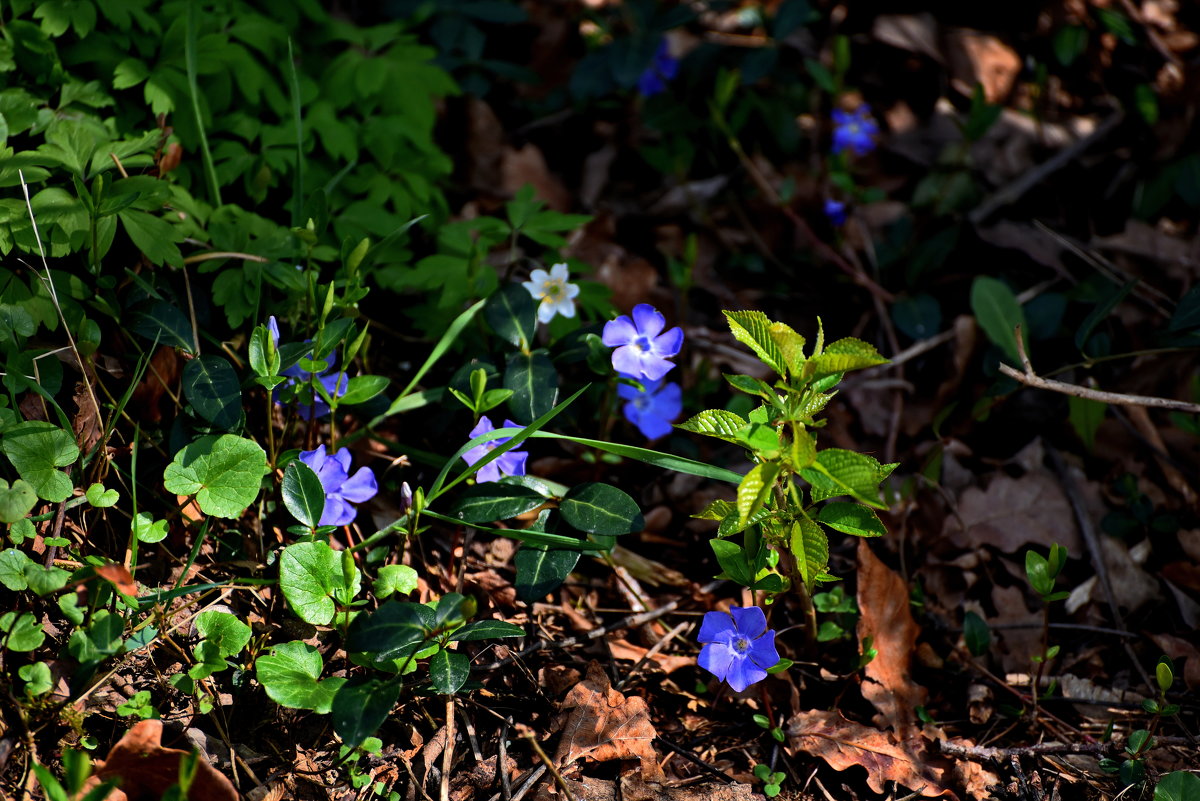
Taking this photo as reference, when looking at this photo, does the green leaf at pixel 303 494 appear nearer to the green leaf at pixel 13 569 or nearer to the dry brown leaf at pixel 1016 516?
the green leaf at pixel 13 569

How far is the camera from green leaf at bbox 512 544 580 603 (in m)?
1.77

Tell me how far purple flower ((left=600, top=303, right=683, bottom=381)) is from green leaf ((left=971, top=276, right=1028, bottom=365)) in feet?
3.62

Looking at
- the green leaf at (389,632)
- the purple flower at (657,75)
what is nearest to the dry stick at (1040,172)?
the purple flower at (657,75)

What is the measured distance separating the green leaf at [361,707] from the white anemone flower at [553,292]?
0.95 meters

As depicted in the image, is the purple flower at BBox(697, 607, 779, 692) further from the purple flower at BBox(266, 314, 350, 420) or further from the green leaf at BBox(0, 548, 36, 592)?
the green leaf at BBox(0, 548, 36, 592)

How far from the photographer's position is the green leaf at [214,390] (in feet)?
5.98

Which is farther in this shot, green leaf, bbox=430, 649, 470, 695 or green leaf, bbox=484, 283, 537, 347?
green leaf, bbox=484, 283, 537, 347

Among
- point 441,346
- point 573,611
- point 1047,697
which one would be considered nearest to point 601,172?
point 441,346

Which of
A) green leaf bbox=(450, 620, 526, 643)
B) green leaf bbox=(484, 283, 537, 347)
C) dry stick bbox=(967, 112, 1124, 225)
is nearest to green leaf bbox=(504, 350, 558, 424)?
green leaf bbox=(484, 283, 537, 347)

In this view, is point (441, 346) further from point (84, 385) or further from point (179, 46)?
point (179, 46)

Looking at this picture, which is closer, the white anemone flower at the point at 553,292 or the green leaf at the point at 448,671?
the green leaf at the point at 448,671

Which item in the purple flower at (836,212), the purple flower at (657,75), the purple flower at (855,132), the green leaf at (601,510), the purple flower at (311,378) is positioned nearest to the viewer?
the green leaf at (601,510)

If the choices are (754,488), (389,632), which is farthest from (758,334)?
(389,632)

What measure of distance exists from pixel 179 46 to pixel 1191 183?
9.98 feet
